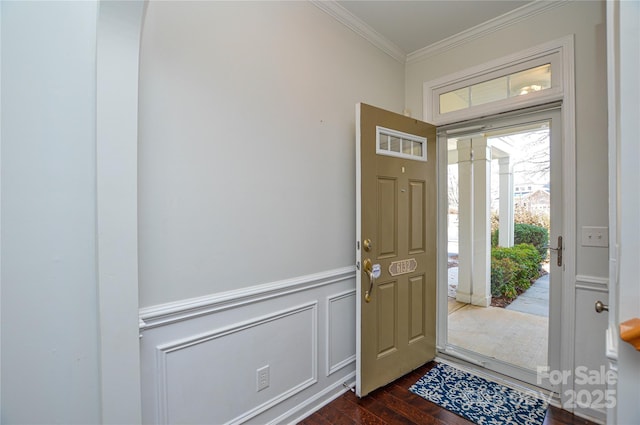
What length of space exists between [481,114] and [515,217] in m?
0.91

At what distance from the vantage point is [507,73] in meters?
2.22

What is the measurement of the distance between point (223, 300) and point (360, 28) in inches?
89.6

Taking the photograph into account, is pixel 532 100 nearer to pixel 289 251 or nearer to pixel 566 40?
pixel 566 40

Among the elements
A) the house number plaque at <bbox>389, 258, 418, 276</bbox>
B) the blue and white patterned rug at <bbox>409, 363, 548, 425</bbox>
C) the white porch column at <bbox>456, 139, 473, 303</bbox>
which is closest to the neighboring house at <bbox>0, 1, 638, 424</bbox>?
the house number plaque at <bbox>389, 258, 418, 276</bbox>

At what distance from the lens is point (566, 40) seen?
6.39 ft

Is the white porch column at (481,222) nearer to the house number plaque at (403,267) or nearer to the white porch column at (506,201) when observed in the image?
the white porch column at (506,201)

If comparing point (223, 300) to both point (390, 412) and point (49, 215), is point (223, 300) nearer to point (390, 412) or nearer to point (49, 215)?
point (49, 215)

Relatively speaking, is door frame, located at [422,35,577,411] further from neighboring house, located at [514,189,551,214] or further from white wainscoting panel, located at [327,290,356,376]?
white wainscoting panel, located at [327,290,356,376]

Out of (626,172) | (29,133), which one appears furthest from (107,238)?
(626,172)

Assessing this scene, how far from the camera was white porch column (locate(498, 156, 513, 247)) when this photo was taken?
7.74 feet

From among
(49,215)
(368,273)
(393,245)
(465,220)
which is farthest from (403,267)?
(49,215)

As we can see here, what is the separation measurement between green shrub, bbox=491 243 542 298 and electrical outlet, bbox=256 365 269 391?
6.84 ft

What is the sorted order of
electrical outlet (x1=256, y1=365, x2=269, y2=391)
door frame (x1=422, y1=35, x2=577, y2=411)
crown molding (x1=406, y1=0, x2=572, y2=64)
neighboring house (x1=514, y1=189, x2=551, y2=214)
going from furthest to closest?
neighboring house (x1=514, y1=189, x2=551, y2=214) → crown molding (x1=406, y1=0, x2=572, y2=64) → door frame (x1=422, y1=35, x2=577, y2=411) → electrical outlet (x1=256, y1=365, x2=269, y2=391)

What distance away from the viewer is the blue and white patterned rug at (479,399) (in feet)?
6.02
